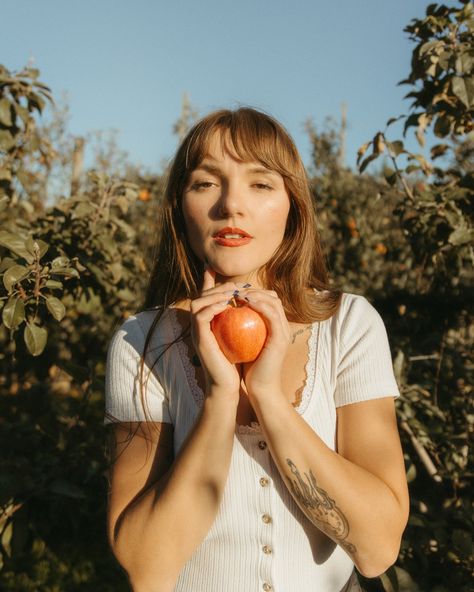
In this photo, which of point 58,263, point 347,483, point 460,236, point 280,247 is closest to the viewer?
point 347,483

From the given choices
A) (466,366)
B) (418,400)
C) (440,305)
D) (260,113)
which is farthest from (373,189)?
(260,113)

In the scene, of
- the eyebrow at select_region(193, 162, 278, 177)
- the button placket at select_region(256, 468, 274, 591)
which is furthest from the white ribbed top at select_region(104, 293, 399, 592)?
the eyebrow at select_region(193, 162, 278, 177)

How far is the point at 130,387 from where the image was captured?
129 centimetres

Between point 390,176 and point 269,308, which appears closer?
point 269,308

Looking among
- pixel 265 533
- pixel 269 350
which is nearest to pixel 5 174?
pixel 269 350

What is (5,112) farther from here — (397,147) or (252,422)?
(252,422)

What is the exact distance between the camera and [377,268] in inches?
183

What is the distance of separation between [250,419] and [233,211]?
0.44m

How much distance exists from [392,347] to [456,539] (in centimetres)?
117

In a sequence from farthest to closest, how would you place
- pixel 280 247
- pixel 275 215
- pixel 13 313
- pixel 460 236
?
pixel 460 236 < pixel 13 313 < pixel 280 247 < pixel 275 215

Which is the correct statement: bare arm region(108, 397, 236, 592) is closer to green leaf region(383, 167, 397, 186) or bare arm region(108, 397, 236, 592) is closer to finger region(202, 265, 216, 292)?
finger region(202, 265, 216, 292)

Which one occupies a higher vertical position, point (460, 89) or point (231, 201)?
point (460, 89)

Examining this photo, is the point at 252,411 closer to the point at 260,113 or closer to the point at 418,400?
the point at 260,113

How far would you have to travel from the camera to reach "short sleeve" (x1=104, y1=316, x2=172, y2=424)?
1.28 m
